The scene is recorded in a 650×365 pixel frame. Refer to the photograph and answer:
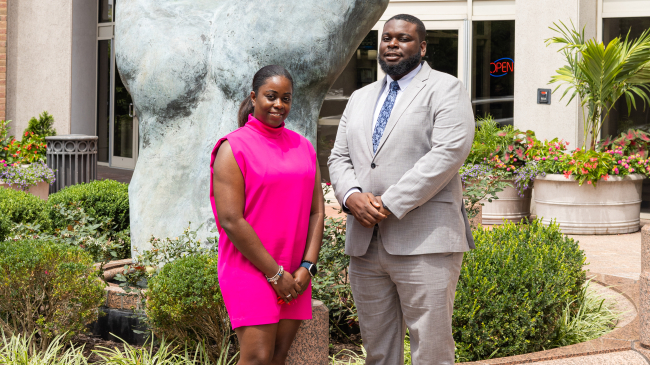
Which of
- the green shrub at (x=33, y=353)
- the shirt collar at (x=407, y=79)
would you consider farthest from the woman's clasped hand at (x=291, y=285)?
the green shrub at (x=33, y=353)

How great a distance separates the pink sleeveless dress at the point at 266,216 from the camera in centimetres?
284

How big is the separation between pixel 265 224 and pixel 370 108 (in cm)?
80

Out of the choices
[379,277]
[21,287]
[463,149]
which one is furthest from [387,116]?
[21,287]

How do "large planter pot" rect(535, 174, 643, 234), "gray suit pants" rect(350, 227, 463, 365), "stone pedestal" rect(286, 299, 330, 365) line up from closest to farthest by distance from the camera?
1. "gray suit pants" rect(350, 227, 463, 365)
2. "stone pedestal" rect(286, 299, 330, 365)
3. "large planter pot" rect(535, 174, 643, 234)

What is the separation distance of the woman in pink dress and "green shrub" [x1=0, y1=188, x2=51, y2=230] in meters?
4.23

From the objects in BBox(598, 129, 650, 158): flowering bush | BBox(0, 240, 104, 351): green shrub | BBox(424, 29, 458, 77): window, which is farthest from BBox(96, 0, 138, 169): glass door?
BBox(0, 240, 104, 351): green shrub

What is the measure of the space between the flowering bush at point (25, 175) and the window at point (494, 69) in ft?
21.4

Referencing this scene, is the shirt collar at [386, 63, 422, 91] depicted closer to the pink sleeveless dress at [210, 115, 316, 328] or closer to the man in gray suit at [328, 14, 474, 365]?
the man in gray suit at [328, 14, 474, 365]

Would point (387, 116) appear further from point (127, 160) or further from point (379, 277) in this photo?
point (127, 160)

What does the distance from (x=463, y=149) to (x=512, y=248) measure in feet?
6.20

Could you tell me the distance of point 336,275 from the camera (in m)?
4.56

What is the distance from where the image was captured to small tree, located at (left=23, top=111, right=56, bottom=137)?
12.7m

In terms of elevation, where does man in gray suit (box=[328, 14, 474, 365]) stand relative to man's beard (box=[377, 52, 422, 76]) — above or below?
below

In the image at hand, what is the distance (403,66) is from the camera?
10.4 ft
